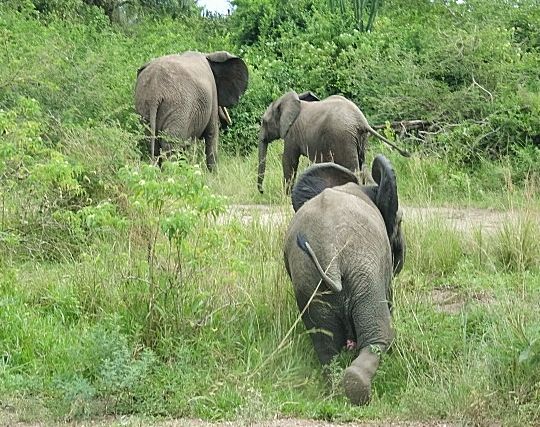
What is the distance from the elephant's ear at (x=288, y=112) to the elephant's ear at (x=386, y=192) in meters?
6.63

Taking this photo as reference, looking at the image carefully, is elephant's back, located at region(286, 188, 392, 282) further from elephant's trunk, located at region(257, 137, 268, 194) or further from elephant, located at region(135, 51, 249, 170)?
elephant's trunk, located at region(257, 137, 268, 194)

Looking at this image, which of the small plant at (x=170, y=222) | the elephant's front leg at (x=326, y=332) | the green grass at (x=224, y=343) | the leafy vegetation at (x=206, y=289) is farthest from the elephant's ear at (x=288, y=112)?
the elephant's front leg at (x=326, y=332)

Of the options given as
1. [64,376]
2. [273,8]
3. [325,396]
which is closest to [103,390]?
[64,376]

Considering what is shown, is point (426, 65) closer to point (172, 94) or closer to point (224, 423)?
point (172, 94)

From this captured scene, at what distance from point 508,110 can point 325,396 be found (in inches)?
404

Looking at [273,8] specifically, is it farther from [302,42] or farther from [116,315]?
[116,315]

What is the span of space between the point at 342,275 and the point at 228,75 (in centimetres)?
1000

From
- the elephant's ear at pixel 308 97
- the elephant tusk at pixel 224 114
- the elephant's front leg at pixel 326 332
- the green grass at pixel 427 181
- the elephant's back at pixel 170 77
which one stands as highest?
the elephant's back at pixel 170 77

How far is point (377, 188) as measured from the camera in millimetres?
7398

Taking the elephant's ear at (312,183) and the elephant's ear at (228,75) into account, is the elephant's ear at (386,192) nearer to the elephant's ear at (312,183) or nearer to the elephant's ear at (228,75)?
the elephant's ear at (312,183)

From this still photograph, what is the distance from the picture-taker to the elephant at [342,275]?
6.56 metres

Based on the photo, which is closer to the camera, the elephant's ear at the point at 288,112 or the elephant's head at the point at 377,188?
the elephant's head at the point at 377,188

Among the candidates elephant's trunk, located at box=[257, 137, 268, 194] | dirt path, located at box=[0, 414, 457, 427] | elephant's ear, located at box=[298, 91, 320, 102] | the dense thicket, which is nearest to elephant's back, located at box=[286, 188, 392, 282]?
dirt path, located at box=[0, 414, 457, 427]

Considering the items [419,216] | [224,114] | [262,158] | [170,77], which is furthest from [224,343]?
[224,114]
